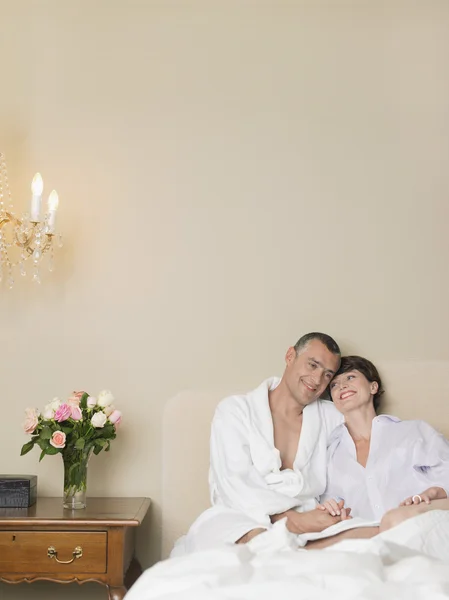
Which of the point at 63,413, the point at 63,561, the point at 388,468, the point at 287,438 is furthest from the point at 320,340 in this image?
the point at 63,561

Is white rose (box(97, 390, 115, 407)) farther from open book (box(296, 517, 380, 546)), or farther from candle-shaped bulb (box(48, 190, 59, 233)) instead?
open book (box(296, 517, 380, 546))

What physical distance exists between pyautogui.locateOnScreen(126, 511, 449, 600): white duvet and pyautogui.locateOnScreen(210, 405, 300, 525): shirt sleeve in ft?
3.14

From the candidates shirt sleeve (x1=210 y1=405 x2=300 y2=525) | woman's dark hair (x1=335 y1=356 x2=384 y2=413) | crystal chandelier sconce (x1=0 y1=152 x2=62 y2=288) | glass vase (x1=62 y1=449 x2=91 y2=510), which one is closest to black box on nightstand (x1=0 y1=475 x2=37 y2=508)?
glass vase (x1=62 y1=449 x2=91 y2=510)

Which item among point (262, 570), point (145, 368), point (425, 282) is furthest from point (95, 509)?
point (425, 282)

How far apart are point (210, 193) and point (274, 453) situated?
1137 millimetres

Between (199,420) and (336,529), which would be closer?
(336,529)

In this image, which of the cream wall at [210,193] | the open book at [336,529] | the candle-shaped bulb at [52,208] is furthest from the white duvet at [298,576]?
the candle-shaped bulb at [52,208]

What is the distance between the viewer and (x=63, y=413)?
2766 millimetres

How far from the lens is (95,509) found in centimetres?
278

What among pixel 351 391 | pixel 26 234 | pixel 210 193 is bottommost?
pixel 351 391

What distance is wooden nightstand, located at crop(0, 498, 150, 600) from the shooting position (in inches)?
103

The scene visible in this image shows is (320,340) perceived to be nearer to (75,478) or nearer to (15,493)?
(75,478)

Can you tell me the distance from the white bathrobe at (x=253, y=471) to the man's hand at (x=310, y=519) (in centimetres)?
3

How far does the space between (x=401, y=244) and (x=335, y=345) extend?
0.58 meters
